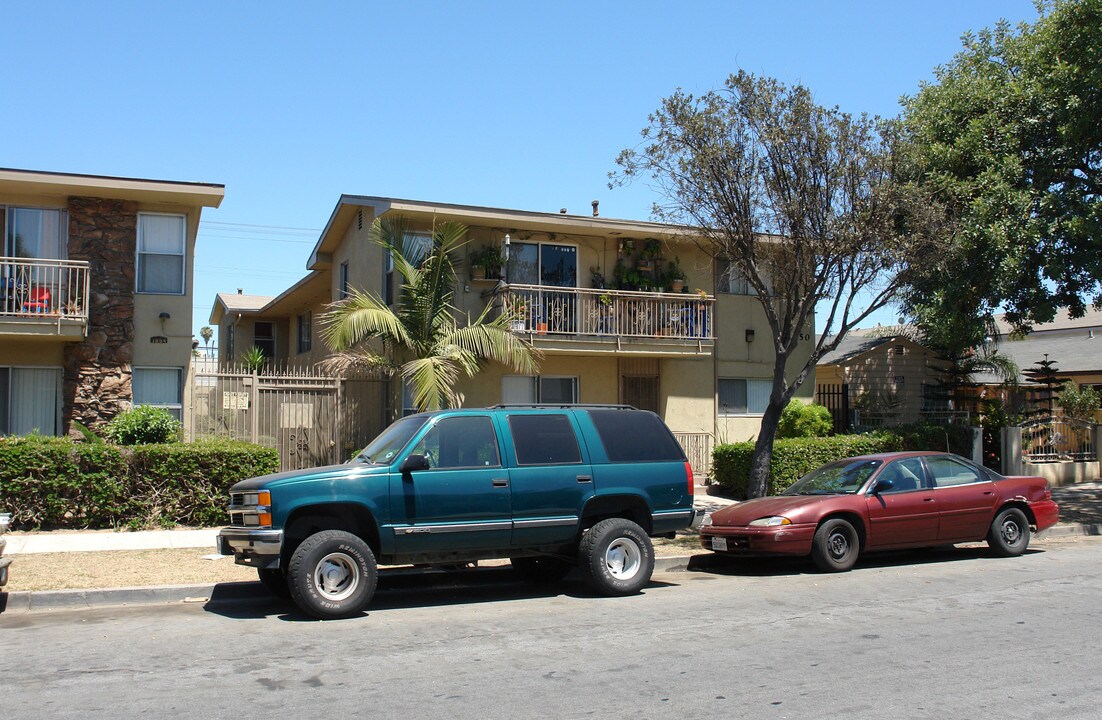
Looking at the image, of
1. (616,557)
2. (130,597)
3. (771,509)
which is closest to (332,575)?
(130,597)

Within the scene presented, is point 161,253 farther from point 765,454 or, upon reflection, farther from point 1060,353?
point 1060,353

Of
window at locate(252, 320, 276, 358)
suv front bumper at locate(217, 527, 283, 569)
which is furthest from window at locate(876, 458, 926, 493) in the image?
window at locate(252, 320, 276, 358)

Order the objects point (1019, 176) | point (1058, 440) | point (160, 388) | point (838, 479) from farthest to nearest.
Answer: point (1058, 440) → point (160, 388) → point (1019, 176) → point (838, 479)

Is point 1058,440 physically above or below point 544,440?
below

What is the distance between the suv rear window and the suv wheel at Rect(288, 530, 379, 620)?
287cm

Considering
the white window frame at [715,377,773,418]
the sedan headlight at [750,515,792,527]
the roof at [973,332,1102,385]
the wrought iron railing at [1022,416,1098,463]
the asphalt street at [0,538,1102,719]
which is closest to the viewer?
the asphalt street at [0,538,1102,719]

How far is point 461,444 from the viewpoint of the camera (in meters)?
10.0

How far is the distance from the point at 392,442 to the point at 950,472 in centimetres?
741

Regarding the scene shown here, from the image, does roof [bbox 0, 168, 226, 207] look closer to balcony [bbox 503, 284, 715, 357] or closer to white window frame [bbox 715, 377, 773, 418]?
balcony [bbox 503, 284, 715, 357]

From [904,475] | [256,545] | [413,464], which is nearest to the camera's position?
[256,545]

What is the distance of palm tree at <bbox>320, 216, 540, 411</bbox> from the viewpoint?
675 inches

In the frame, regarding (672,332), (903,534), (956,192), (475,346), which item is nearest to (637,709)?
(903,534)

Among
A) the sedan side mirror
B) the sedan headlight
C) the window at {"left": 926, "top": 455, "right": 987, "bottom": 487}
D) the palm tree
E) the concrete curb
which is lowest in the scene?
the concrete curb

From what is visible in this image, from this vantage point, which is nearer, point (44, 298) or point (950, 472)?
point (950, 472)
